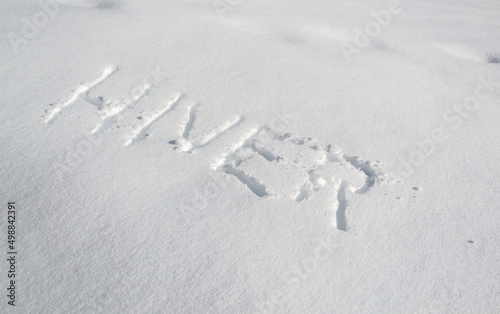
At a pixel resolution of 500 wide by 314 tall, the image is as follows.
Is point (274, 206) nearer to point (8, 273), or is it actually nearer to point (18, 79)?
point (8, 273)

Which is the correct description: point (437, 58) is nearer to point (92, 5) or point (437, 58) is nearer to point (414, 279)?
point (414, 279)

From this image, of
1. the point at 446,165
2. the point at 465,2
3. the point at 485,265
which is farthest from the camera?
the point at 465,2

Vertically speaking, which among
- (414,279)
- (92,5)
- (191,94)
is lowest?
(414,279)

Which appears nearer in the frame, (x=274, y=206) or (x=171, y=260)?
(x=171, y=260)

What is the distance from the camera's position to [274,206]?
1.87 meters

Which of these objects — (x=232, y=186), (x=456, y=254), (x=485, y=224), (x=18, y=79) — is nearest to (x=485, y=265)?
(x=456, y=254)

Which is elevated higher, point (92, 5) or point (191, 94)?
point (92, 5)

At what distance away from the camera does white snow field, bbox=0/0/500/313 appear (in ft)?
5.23

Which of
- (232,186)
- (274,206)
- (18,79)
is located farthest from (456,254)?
(18,79)

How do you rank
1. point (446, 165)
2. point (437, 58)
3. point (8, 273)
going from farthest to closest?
point (437, 58)
point (446, 165)
point (8, 273)

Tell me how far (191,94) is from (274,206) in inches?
37.9

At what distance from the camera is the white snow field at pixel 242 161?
1594mm

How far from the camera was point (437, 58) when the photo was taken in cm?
298

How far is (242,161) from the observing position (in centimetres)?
210
